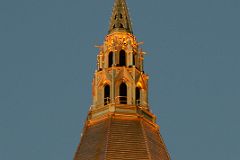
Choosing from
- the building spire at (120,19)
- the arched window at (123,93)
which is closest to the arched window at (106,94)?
the arched window at (123,93)

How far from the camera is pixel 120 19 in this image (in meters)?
107

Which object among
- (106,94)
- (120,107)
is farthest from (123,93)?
(120,107)

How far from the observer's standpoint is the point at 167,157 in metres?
94.3

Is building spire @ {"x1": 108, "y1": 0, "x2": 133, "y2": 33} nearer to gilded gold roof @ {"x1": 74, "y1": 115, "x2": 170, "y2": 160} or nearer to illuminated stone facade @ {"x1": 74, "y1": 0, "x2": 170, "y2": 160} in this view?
illuminated stone facade @ {"x1": 74, "y1": 0, "x2": 170, "y2": 160}

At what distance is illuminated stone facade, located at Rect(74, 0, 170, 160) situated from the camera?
92.2 metres

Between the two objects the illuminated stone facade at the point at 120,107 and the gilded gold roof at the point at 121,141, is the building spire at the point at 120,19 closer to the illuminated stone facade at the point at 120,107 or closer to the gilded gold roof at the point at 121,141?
the illuminated stone facade at the point at 120,107

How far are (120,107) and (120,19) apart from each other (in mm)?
12670

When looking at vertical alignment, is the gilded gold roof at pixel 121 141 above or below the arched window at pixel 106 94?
below

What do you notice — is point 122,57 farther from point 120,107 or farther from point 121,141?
point 121,141

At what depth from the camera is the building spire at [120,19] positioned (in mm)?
106188

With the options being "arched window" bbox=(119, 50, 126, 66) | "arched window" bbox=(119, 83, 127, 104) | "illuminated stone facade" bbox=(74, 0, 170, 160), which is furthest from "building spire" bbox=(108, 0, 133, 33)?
"arched window" bbox=(119, 83, 127, 104)

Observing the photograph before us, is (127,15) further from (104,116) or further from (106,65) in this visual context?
(104,116)

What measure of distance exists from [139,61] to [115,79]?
5044 millimetres

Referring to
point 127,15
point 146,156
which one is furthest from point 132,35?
point 146,156
